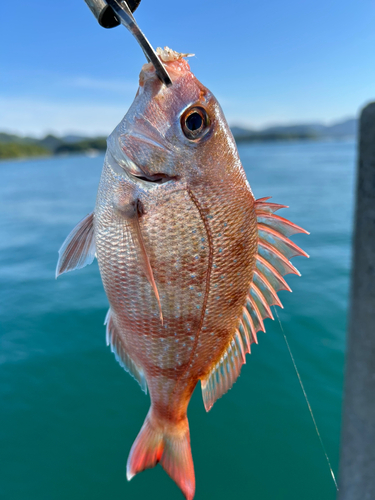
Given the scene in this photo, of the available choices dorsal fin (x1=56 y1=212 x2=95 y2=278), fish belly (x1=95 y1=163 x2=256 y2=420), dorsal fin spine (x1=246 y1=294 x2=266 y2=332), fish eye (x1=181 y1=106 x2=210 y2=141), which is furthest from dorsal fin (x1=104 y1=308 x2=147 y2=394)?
fish eye (x1=181 y1=106 x2=210 y2=141)

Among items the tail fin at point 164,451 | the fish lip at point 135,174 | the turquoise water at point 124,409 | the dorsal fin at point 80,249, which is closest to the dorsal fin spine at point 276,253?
the fish lip at point 135,174

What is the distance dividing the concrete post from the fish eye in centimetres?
83

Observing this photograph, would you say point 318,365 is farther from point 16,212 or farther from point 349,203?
point 16,212

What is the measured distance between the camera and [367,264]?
29.2 inches

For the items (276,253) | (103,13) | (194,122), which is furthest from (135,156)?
(276,253)

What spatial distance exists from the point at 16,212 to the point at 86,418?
10.1 meters

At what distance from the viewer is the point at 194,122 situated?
142 centimetres

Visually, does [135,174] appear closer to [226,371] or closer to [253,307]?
[253,307]

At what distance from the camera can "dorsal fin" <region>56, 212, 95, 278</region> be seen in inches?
66.1

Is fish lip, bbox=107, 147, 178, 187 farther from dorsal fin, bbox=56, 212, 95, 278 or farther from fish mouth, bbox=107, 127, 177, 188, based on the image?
dorsal fin, bbox=56, 212, 95, 278

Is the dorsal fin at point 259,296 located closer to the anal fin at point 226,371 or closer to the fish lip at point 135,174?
the anal fin at point 226,371

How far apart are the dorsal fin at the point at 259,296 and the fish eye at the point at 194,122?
47cm

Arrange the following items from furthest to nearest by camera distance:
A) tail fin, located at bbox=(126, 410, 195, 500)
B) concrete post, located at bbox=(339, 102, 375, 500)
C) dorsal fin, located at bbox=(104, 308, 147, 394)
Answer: dorsal fin, located at bbox=(104, 308, 147, 394), tail fin, located at bbox=(126, 410, 195, 500), concrete post, located at bbox=(339, 102, 375, 500)

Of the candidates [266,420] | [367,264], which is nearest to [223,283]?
[367,264]
